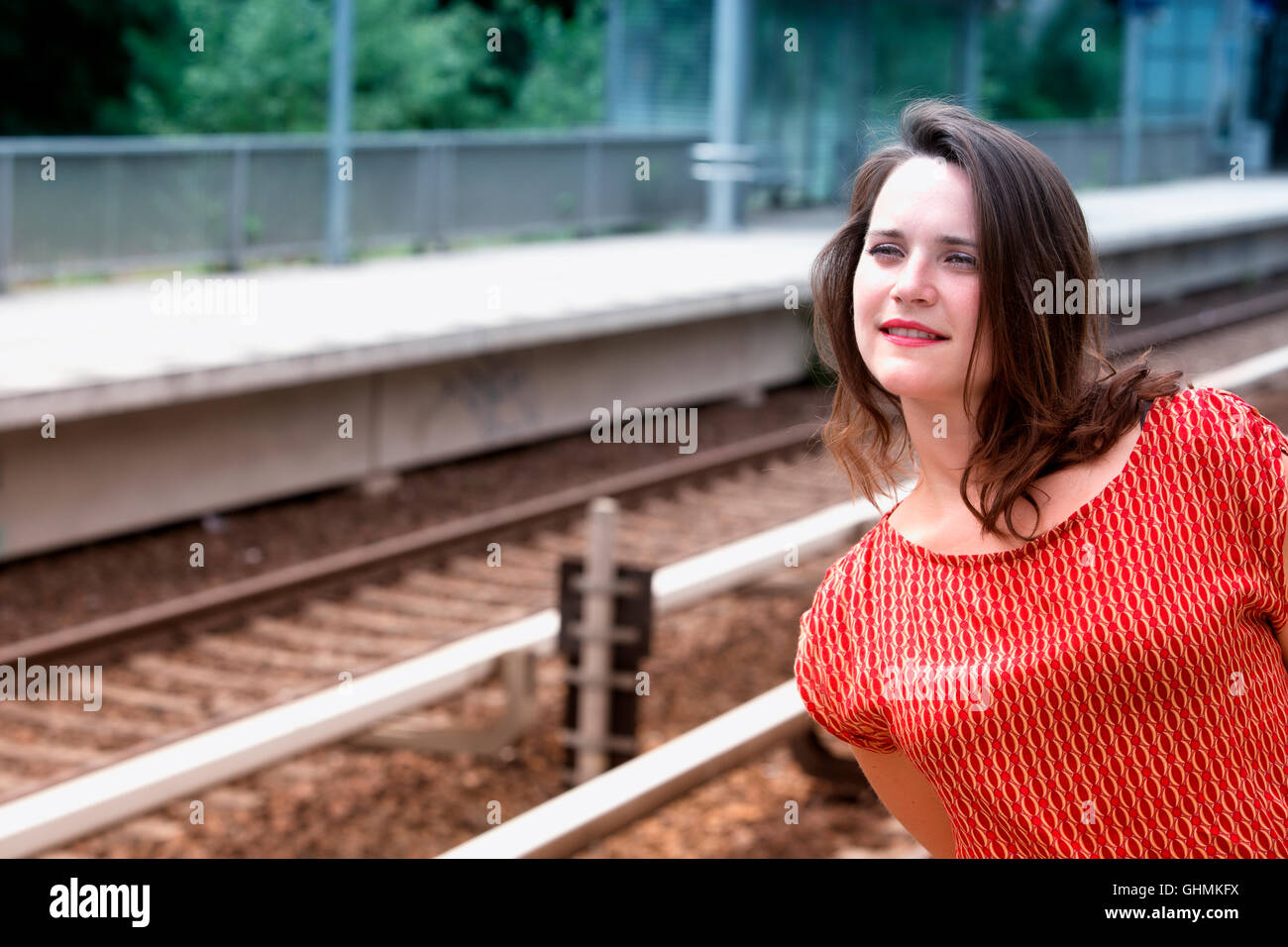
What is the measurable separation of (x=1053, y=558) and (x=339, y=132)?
12.3 m

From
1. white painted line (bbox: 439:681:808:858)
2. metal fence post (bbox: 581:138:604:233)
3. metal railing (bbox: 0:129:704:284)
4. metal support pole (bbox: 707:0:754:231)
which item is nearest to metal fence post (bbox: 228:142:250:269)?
metal railing (bbox: 0:129:704:284)

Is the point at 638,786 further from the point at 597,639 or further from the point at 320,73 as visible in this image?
the point at 320,73

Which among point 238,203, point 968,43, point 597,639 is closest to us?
point 597,639

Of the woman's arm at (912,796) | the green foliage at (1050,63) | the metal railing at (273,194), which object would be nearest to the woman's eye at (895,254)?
the woman's arm at (912,796)

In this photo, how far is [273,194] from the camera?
13.4 m

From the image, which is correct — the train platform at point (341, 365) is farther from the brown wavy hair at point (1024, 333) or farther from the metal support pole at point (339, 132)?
the brown wavy hair at point (1024, 333)

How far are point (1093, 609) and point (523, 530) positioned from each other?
7.84m

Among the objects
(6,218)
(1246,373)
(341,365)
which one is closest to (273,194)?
(6,218)

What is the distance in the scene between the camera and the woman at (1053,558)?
1.62 m

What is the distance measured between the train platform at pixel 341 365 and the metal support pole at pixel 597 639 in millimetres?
3492

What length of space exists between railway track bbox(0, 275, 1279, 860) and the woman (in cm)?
306

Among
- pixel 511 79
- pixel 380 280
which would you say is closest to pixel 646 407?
pixel 380 280

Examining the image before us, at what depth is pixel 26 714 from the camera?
636 centimetres
